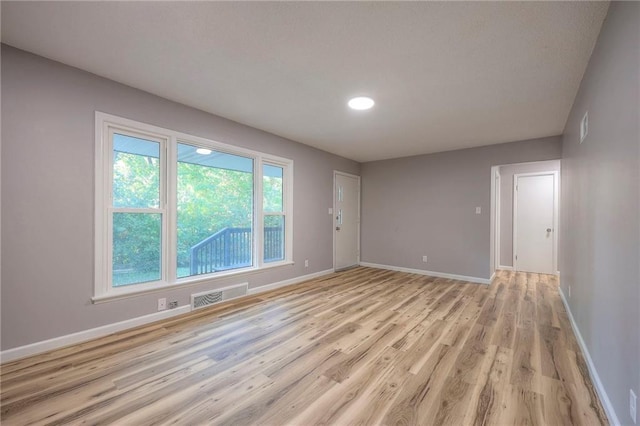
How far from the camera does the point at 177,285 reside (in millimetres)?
3012

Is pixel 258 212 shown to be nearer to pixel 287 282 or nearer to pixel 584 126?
pixel 287 282

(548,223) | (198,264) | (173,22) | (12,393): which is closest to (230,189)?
(198,264)

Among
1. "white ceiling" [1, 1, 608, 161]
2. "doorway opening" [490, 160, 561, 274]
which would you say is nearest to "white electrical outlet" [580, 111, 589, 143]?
"white ceiling" [1, 1, 608, 161]

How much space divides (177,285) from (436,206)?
450 cm

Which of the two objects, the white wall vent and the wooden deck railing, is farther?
the wooden deck railing

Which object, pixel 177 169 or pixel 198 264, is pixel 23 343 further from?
pixel 177 169

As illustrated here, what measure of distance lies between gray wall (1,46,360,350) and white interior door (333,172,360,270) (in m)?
3.41

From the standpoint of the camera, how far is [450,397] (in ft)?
5.52

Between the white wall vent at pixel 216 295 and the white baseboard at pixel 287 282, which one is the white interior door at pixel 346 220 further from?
the white wall vent at pixel 216 295

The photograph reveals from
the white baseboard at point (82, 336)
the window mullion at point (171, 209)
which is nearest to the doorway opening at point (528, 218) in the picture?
the window mullion at point (171, 209)

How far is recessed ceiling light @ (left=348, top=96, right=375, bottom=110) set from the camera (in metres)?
2.86

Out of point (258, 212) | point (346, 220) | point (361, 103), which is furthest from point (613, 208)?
point (346, 220)

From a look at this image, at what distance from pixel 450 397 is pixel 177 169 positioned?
3.26 m

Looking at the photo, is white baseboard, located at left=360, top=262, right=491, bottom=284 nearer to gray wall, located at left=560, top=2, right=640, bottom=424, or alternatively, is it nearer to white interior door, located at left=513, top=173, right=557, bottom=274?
white interior door, located at left=513, top=173, right=557, bottom=274
